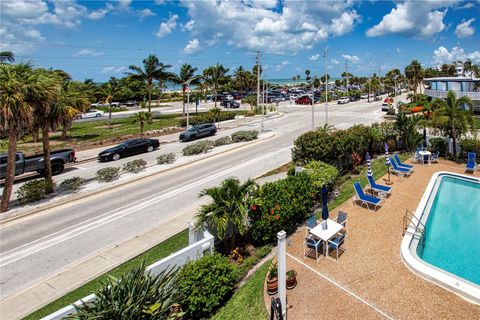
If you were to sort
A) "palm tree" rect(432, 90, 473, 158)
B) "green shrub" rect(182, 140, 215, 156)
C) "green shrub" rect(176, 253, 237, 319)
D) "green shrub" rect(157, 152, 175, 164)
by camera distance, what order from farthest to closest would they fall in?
"green shrub" rect(182, 140, 215, 156)
"green shrub" rect(157, 152, 175, 164)
"palm tree" rect(432, 90, 473, 158)
"green shrub" rect(176, 253, 237, 319)

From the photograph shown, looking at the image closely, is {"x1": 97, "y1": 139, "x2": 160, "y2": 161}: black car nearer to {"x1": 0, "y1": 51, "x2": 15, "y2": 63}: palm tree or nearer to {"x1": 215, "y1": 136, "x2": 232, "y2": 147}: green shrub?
{"x1": 215, "y1": 136, "x2": 232, "y2": 147}: green shrub

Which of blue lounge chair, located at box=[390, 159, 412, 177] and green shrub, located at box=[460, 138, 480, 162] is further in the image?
green shrub, located at box=[460, 138, 480, 162]

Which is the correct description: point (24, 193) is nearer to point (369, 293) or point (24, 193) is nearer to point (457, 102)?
point (369, 293)

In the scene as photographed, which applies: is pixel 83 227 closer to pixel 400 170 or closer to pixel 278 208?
pixel 278 208

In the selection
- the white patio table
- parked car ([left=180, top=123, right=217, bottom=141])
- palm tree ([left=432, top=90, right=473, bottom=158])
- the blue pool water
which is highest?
palm tree ([left=432, top=90, right=473, bottom=158])

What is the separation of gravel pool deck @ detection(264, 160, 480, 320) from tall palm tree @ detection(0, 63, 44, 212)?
52.0 ft

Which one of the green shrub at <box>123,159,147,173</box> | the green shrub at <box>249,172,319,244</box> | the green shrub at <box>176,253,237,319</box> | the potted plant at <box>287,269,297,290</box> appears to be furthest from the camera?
the green shrub at <box>123,159,147,173</box>

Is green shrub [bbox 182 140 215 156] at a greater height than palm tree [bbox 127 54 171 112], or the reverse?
palm tree [bbox 127 54 171 112]

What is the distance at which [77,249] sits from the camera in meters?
13.7

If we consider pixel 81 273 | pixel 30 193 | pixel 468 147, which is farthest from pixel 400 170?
pixel 30 193

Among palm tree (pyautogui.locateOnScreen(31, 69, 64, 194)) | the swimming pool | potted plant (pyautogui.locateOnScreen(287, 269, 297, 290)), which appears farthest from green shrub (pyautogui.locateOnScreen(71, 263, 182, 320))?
palm tree (pyautogui.locateOnScreen(31, 69, 64, 194))

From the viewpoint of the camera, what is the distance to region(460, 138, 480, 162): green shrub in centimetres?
2138

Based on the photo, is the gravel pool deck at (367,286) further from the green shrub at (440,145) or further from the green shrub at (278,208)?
the green shrub at (440,145)

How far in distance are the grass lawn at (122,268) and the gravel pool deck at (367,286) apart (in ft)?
15.6
